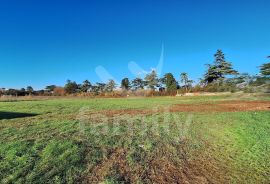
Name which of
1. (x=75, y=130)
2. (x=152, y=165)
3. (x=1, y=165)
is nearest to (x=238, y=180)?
(x=152, y=165)

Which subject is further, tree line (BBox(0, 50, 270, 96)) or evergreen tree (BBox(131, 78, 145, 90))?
evergreen tree (BBox(131, 78, 145, 90))

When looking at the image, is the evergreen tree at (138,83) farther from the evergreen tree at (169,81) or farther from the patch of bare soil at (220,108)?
the patch of bare soil at (220,108)

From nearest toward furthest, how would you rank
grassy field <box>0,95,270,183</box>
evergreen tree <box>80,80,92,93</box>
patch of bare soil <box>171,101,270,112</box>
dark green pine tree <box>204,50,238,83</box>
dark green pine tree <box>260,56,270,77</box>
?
grassy field <box>0,95,270,183</box> < dark green pine tree <box>260,56,270,77</box> < patch of bare soil <box>171,101,270,112</box> < dark green pine tree <box>204,50,238,83</box> < evergreen tree <box>80,80,92,93</box>

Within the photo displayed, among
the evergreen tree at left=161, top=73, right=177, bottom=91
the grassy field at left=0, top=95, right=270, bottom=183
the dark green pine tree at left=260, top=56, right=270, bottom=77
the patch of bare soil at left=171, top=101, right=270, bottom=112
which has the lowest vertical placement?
the grassy field at left=0, top=95, right=270, bottom=183

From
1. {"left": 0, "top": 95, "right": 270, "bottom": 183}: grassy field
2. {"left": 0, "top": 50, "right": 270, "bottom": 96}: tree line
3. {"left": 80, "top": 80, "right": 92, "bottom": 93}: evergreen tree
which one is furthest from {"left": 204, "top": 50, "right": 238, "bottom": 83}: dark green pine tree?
{"left": 0, "top": 95, "right": 270, "bottom": 183}: grassy field

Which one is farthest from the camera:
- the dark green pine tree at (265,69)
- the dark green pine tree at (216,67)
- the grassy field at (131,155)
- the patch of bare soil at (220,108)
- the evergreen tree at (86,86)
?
the evergreen tree at (86,86)

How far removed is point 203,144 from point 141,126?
258 centimetres

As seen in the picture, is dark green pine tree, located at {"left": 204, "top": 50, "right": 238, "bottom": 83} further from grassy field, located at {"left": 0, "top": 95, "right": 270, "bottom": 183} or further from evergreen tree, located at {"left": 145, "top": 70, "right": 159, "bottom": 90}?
grassy field, located at {"left": 0, "top": 95, "right": 270, "bottom": 183}

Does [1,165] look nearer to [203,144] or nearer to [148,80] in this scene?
[203,144]

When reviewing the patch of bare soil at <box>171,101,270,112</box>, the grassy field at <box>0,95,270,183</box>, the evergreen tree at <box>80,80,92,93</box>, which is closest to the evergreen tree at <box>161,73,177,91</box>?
the evergreen tree at <box>80,80,92,93</box>

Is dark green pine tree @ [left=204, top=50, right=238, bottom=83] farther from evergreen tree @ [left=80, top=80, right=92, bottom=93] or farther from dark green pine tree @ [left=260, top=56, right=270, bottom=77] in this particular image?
dark green pine tree @ [left=260, top=56, right=270, bottom=77]

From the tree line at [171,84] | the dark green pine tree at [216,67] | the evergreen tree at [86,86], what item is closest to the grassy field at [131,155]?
the tree line at [171,84]

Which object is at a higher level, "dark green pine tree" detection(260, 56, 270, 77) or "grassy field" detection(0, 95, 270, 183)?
"dark green pine tree" detection(260, 56, 270, 77)

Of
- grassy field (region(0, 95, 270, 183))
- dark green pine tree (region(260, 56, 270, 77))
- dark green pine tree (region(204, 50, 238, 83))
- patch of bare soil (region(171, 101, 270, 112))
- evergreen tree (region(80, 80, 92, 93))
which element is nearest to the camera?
grassy field (region(0, 95, 270, 183))
